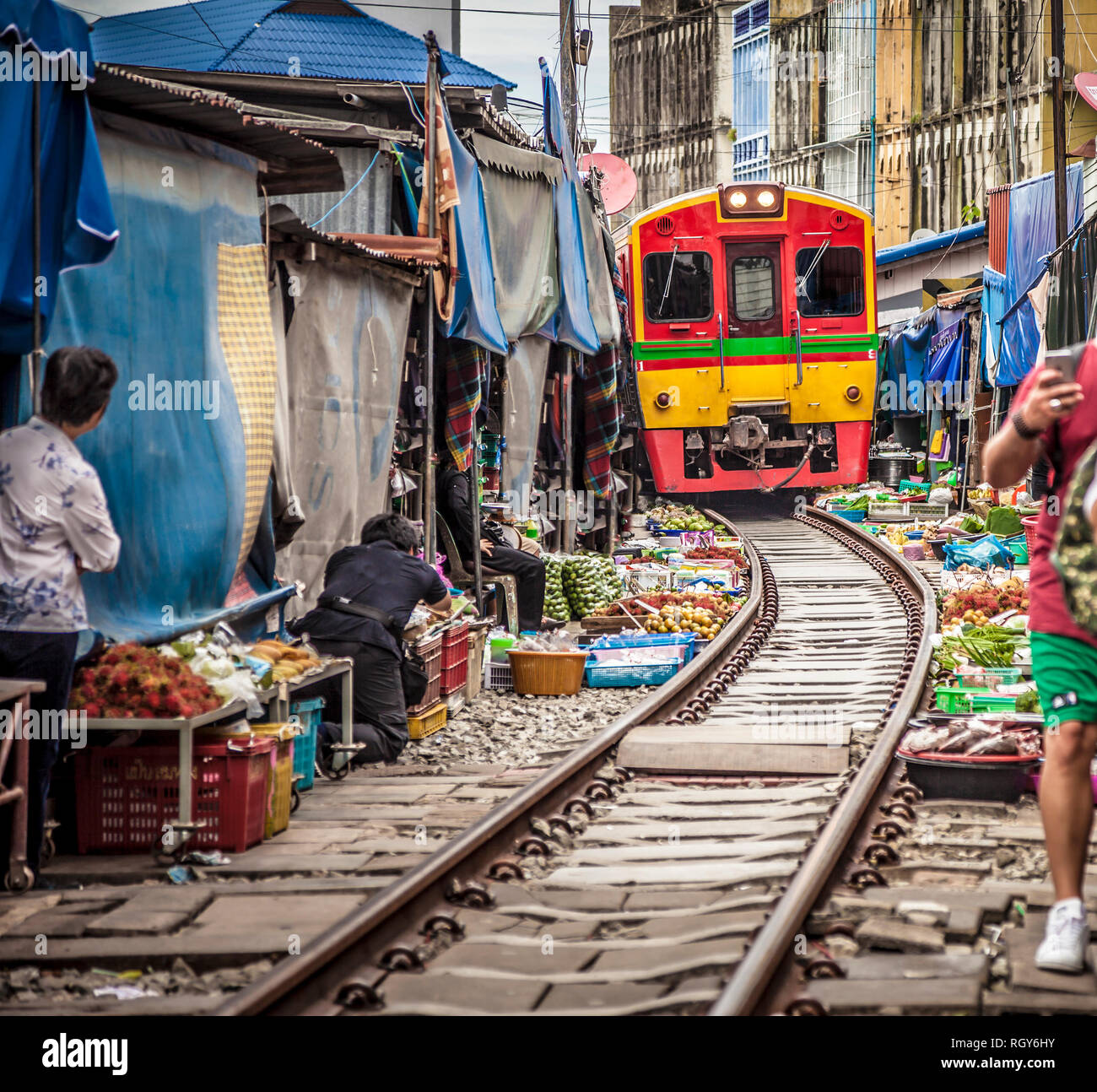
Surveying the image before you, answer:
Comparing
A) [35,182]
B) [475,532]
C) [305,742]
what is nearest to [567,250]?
[475,532]

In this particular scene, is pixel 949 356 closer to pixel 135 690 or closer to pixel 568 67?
pixel 568 67

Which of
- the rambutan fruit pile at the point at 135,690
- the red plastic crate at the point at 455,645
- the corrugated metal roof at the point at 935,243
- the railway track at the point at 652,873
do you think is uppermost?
the corrugated metal roof at the point at 935,243

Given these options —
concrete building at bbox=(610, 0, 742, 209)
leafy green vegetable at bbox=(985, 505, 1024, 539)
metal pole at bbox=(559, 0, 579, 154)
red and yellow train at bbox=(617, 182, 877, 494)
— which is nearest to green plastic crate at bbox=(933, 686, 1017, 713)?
leafy green vegetable at bbox=(985, 505, 1024, 539)

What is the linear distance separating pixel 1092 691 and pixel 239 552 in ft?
14.7

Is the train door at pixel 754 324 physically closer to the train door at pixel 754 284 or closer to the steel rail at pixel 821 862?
the train door at pixel 754 284

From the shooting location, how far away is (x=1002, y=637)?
941 centimetres

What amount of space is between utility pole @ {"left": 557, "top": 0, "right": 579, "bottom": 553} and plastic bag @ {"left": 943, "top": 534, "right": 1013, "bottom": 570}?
4.00 m

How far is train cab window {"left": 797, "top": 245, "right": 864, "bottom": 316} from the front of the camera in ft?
61.5

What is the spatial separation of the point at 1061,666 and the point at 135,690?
3.35m

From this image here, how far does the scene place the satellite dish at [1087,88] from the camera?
16781mm

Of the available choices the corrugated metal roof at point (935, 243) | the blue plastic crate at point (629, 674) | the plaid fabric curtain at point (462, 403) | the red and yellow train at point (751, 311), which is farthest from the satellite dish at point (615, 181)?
the corrugated metal roof at point (935, 243)

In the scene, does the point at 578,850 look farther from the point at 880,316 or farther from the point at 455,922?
the point at 880,316

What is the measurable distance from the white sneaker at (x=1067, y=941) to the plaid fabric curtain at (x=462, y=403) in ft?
24.8

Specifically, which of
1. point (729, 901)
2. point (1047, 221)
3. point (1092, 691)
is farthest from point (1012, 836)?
point (1047, 221)
